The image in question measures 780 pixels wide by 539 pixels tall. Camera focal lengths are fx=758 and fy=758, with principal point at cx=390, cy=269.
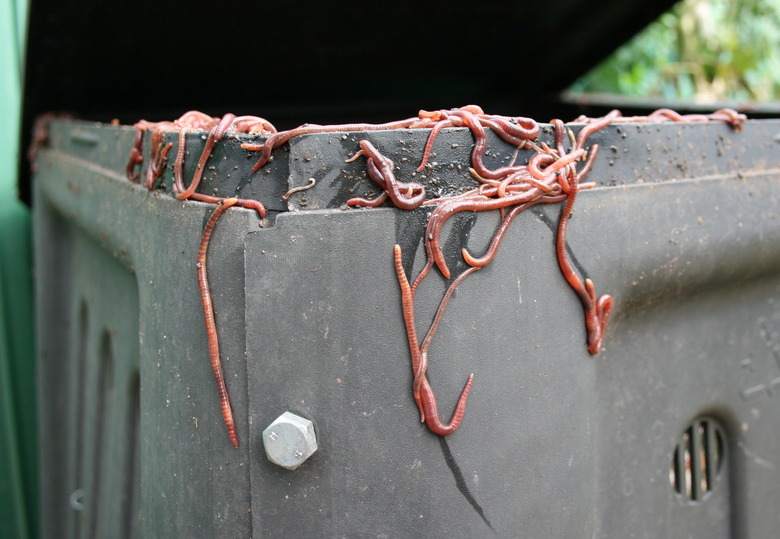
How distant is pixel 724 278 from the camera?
1143 mm

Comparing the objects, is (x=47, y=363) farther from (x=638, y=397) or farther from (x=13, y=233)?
(x=638, y=397)

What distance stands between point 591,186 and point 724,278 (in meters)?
0.34

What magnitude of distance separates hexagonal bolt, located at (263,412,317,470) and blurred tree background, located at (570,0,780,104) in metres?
4.15

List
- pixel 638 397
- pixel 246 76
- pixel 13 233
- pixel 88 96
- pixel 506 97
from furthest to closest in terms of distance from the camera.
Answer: pixel 506 97, pixel 246 76, pixel 88 96, pixel 13 233, pixel 638 397

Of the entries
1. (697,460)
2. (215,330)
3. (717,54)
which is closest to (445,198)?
(215,330)

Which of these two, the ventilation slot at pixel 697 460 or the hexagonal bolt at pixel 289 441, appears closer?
the hexagonal bolt at pixel 289 441

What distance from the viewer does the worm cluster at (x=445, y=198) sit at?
81 centimetres

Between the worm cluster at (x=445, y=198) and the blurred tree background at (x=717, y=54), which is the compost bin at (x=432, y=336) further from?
the blurred tree background at (x=717, y=54)

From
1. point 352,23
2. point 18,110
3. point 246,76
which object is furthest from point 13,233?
point 352,23

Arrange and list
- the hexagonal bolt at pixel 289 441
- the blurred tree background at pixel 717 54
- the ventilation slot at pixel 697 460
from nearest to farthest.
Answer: the hexagonal bolt at pixel 289 441 → the ventilation slot at pixel 697 460 → the blurred tree background at pixel 717 54

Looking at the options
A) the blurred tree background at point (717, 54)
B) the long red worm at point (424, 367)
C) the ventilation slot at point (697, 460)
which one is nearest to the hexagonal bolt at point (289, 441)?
the long red worm at point (424, 367)

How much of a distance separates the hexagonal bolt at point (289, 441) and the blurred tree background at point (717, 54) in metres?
4.15

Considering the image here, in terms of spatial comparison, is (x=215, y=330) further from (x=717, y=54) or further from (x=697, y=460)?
(x=717, y=54)

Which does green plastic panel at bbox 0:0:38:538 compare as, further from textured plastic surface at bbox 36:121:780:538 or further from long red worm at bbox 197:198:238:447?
long red worm at bbox 197:198:238:447
